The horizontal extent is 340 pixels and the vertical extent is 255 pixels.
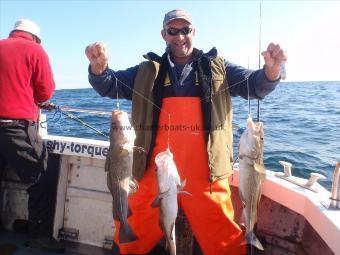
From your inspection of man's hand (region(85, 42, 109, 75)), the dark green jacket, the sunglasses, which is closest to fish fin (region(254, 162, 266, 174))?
the dark green jacket

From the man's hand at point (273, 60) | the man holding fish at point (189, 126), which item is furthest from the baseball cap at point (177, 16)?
the man's hand at point (273, 60)

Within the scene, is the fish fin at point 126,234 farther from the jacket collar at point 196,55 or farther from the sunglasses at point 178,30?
the sunglasses at point 178,30

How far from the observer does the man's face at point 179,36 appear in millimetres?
3311

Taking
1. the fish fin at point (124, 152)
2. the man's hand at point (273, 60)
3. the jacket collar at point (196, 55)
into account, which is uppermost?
the jacket collar at point (196, 55)

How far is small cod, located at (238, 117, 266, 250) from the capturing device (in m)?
2.90

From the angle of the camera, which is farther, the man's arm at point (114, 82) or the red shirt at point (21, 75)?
the red shirt at point (21, 75)

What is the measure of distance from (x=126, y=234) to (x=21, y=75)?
2.24 m

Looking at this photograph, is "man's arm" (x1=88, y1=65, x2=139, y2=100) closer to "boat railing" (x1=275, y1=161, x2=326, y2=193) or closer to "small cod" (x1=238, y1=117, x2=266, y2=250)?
"small cod" (x1=238, y1=117, x2=266, y2=250)

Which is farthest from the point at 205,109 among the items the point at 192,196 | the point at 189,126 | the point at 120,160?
the point at 120,160

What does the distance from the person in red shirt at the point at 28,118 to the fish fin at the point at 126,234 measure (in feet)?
5.17

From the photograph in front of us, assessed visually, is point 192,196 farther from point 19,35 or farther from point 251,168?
point 19,35

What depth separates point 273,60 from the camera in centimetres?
302

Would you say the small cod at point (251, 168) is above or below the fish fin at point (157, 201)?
above

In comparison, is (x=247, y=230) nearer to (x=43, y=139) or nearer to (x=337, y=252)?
(x=337, y=252)
